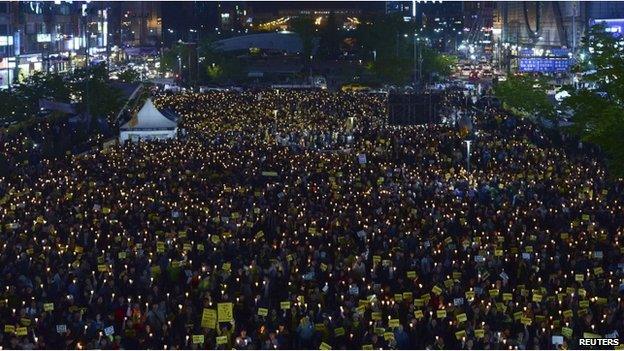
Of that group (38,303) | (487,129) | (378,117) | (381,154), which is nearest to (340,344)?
(38,303)

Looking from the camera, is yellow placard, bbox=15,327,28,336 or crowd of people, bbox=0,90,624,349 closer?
yellow placard, bbox=15,327,28,336

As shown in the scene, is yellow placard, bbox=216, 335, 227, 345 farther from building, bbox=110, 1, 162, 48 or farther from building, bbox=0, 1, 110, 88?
building, bbox=110, 1, 162, 48

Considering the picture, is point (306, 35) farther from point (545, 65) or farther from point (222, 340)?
point (222, 340)

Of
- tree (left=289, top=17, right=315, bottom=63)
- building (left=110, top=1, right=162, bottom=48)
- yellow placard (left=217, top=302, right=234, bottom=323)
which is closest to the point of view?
yellow placard (left=217, top=302, right=234, bottom=323)

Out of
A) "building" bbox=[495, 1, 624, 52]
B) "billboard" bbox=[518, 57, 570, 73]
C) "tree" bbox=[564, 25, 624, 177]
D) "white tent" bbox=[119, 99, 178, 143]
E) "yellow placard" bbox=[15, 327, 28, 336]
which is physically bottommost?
"yellow placard" bbox=[15, 327, 28, 336]

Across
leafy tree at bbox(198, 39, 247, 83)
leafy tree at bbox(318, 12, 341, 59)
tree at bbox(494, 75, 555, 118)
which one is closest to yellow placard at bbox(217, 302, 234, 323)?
tree at bbox(494, 75, 555, 118)

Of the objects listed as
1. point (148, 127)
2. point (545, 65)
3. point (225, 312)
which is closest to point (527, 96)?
point (545, 65)
